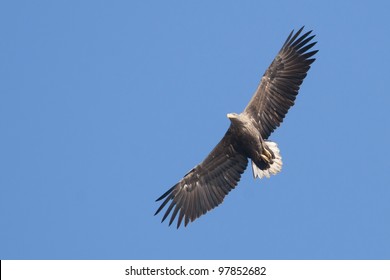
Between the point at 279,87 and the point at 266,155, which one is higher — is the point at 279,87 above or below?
above

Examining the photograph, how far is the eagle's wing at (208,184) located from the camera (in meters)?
16.6

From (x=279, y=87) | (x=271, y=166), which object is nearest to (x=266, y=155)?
(x=271, y=166)

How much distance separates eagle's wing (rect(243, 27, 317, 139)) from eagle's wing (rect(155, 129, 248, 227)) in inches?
30.4

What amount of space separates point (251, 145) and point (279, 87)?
129 centimetres

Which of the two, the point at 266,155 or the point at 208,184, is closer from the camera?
the point at 266,155

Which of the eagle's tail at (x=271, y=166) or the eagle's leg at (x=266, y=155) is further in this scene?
the eagle's tail at (x=271, y=166)

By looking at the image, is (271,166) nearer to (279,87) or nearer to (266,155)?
(266,155)

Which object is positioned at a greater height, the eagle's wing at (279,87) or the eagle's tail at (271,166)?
the eagle's wing at (279,87)

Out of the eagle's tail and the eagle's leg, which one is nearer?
the eagle's leg

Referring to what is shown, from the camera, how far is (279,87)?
16.4 meters

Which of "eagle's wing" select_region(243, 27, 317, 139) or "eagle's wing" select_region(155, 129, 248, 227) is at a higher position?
"eagle's wing" select_region(243, 27, 317, 139)

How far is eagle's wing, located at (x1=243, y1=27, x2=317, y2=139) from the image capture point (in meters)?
16.3

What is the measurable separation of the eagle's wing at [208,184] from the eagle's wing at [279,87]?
2.53 feet
